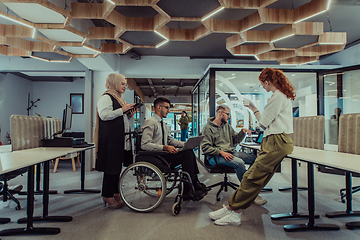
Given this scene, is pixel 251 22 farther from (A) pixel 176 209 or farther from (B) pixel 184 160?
(A) pixel 176 209

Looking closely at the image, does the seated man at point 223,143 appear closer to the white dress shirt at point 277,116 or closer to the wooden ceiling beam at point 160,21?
the white dress shirt at point 277,116

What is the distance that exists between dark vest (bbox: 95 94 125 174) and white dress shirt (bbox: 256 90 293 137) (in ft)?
4.94

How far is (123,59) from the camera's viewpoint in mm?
6004

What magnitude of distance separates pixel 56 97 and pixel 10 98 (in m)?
1.35

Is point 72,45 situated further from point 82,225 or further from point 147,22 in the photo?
point 82,225

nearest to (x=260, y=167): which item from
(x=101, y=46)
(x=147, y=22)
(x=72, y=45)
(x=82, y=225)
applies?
(x=82, y=225)

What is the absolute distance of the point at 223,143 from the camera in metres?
3.04

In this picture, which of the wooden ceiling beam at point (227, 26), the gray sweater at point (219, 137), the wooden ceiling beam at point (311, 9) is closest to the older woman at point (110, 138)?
the gray sweater at point (219, 137)

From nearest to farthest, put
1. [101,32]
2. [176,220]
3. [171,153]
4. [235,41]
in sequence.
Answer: [176,220] → [171,153] → [101,32] → [235,41]

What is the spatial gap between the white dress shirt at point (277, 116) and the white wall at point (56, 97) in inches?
280

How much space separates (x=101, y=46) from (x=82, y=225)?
3.08m

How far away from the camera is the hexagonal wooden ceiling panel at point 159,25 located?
2463mm

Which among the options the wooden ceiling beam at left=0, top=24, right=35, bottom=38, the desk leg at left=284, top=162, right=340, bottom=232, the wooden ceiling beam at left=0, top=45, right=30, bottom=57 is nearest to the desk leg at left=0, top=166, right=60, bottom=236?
the wooden ceiling beam at left=0, top=24, right=35, bottom=38

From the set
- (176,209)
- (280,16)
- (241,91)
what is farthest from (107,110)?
(241,91)
